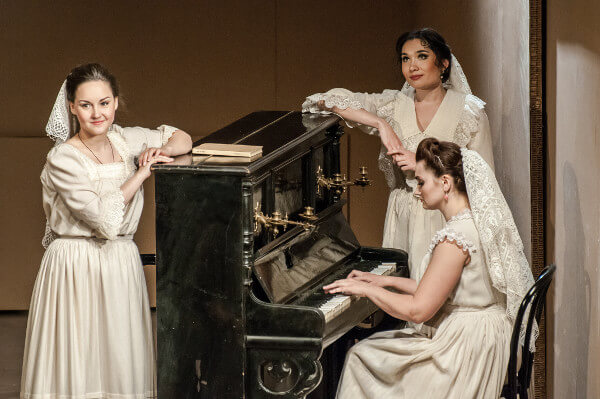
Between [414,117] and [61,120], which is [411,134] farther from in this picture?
[61,120]

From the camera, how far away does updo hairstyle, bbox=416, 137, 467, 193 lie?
353cm

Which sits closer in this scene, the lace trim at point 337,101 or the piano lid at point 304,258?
the piano lid at point 304,258

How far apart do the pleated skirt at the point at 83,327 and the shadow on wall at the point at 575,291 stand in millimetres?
1709

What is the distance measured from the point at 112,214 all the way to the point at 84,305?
0.39 meters

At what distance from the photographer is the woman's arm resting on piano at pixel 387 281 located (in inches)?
152

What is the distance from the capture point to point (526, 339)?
3.41 meters

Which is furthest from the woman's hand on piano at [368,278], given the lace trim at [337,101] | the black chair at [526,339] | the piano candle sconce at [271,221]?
the lace trim at [337,101]

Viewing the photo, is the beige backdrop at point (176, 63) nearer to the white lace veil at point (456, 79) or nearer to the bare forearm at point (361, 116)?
the white lace veil at point (456, 79)

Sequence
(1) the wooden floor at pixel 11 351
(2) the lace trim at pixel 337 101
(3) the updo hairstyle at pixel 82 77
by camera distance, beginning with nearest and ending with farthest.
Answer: (3) the updo hairstyle at pixel 82 77 < (2) the lace trim at pixel 337 101 < (1) the wooden floor at pixel 11 351

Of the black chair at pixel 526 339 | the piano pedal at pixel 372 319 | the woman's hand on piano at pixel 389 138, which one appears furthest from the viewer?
the piano pedal at pixel 372 319

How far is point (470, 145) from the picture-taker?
4473 millimetres

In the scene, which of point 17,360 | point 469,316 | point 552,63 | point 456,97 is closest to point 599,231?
point 469,316

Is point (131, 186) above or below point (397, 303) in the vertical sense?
above

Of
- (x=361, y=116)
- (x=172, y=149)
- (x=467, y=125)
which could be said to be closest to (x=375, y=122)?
(x=361, y=116)
